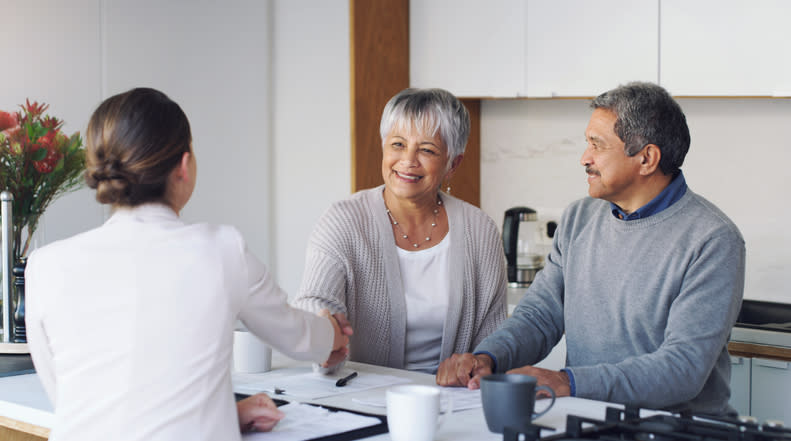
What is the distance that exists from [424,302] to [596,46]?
A: 1481mm

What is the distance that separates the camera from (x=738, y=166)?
3.21 meters

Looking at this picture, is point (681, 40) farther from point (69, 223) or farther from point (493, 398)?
point (69, 223)

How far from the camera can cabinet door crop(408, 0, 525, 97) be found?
3436mm

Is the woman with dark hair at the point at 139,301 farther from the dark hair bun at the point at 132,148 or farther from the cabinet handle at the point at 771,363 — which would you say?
the cabinet handle at the point at 771,363

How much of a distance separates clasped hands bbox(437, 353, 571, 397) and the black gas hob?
1.22 feet

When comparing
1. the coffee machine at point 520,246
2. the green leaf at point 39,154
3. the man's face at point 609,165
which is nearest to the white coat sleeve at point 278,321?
the man's face at point 609,165

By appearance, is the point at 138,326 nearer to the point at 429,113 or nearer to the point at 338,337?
the point at 338,337

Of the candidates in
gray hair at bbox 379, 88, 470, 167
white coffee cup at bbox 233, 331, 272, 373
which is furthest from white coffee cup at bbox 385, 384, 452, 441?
gray hair at bbox 379, 88, 470, 167

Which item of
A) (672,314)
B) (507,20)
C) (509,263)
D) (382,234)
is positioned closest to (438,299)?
(382,234)

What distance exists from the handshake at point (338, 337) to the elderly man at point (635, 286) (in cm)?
21

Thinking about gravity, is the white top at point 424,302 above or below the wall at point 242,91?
below

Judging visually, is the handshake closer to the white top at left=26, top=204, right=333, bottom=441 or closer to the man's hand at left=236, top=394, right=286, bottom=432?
the man's hand at left=236, top=394, right=286, bottom=432

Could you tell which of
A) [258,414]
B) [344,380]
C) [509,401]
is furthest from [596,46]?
[258,414]

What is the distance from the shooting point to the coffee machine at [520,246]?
3.52 meters
